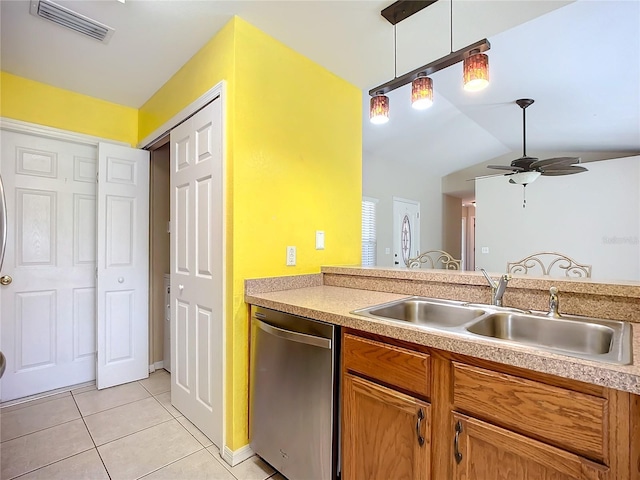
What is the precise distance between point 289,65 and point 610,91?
354 centimetres

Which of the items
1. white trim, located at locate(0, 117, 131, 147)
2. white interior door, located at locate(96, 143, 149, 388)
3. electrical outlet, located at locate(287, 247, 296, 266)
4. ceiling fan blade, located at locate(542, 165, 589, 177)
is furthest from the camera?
ceiling fan blade, located at locate(542, 165, 589, 177)

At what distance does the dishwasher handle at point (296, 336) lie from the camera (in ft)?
4.54

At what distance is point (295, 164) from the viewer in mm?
2066

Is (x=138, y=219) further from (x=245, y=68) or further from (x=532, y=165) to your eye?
(x=532, y=165)

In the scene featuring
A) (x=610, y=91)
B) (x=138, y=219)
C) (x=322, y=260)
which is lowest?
(x=322, y=260)

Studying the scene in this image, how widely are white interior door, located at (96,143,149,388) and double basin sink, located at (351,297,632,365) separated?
7.39 ft

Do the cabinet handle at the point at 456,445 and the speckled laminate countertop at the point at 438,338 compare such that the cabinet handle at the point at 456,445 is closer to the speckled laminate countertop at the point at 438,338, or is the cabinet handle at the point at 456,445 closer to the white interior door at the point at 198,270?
the speckled laminate countertop at the point at 438,338

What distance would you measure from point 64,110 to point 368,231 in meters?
4.15

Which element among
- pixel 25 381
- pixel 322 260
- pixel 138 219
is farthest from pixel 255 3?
pixel 25 381

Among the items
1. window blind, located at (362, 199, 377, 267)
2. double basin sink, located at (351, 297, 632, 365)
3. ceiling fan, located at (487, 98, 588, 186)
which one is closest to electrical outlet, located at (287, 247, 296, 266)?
double basin sink, located at (351, 297, 632, 365)

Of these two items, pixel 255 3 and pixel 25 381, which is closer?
pixel 255 3

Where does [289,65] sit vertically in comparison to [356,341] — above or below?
above

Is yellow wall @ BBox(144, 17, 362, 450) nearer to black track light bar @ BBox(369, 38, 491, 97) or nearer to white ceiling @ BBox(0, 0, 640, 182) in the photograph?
white ceiling @ BBox(0, 0, 640, 182)

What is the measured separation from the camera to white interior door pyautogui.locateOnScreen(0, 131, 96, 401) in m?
2.35
